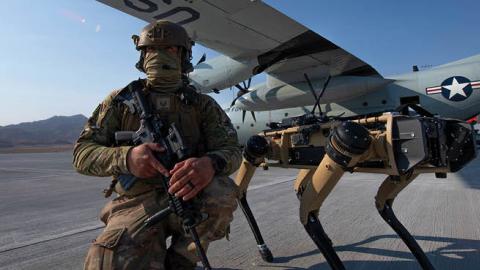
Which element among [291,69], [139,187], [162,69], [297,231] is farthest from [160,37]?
[291,69]

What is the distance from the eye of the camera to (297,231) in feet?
13.0

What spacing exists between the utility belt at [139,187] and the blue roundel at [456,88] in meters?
10.4

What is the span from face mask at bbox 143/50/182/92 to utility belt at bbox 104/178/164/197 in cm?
63

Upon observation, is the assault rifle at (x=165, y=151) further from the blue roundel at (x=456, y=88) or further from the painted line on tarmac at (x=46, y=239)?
the blue roundel at (x=456, y=88)

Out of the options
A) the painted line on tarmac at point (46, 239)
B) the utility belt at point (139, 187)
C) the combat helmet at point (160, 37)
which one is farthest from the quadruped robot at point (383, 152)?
the painted line on tarmac at point (46, 239)

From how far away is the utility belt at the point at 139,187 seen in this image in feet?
7.13

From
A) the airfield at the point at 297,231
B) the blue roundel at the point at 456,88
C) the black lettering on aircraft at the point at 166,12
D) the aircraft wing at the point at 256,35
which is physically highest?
the black lettering on aircraft at the point at 166,12

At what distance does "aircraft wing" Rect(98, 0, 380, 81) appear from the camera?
26.8 ft

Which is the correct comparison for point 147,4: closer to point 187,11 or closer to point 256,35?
point 187,11

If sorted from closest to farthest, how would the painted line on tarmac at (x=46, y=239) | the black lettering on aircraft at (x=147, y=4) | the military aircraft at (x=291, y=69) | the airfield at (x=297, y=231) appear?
the airfield at (x=297, y=231)
the painted line on tarmac at (x=46, y=239)
the black lettering on aircraft at (x=147, y=4)
the military aircraft at (x=291, y=69)

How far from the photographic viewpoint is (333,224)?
4230mm

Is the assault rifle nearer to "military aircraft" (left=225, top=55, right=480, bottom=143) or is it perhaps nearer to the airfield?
the airfield

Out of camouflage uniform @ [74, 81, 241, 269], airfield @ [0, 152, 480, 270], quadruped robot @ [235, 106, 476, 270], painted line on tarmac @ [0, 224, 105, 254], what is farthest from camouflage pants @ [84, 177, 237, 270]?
painted line on tarmac @ [0, 224, 105, 254]

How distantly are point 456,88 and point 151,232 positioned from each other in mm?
10659
